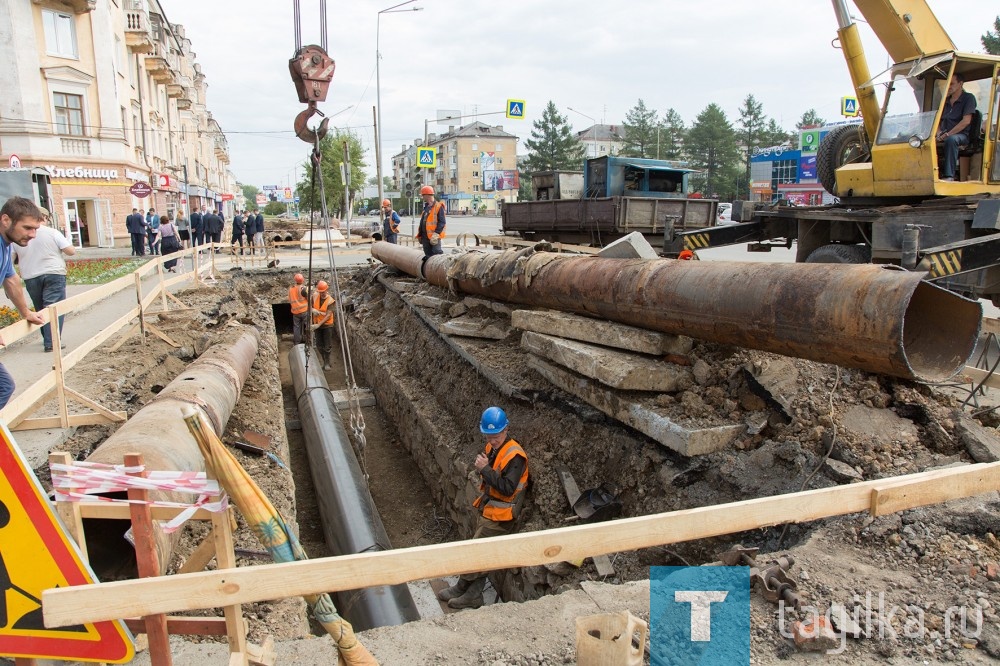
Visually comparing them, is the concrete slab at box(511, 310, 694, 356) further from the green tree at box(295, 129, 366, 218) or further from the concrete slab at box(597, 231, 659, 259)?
the green tree at box(295, 129, 366, 218)

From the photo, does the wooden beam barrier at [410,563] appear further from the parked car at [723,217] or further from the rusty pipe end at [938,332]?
the parked car at [723,217]

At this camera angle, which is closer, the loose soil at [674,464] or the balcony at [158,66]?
the loose soil at [674,464]

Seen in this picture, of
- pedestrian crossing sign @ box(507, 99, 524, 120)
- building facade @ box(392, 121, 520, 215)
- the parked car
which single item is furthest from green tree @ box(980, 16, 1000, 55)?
building facade @ box(392, 121, 520, 215)

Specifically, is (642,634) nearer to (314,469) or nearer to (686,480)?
(686,480)

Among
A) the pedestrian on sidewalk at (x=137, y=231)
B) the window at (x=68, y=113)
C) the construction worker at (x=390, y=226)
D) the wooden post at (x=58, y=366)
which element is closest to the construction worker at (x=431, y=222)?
the wooden post at (x=58, y=366)

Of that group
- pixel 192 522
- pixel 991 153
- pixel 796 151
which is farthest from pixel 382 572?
pixel 796 151

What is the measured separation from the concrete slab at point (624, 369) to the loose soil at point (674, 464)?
126mm

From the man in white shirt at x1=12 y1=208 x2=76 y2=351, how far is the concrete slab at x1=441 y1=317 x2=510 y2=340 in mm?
4209

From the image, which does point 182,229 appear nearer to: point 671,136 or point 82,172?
point 82,172

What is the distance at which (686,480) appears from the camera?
4.29 m

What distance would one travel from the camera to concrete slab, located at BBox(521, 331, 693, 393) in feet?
15.2

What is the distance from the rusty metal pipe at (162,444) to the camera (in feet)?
10.6

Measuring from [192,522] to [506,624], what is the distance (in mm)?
2374

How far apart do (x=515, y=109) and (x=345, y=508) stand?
70.8 feet
